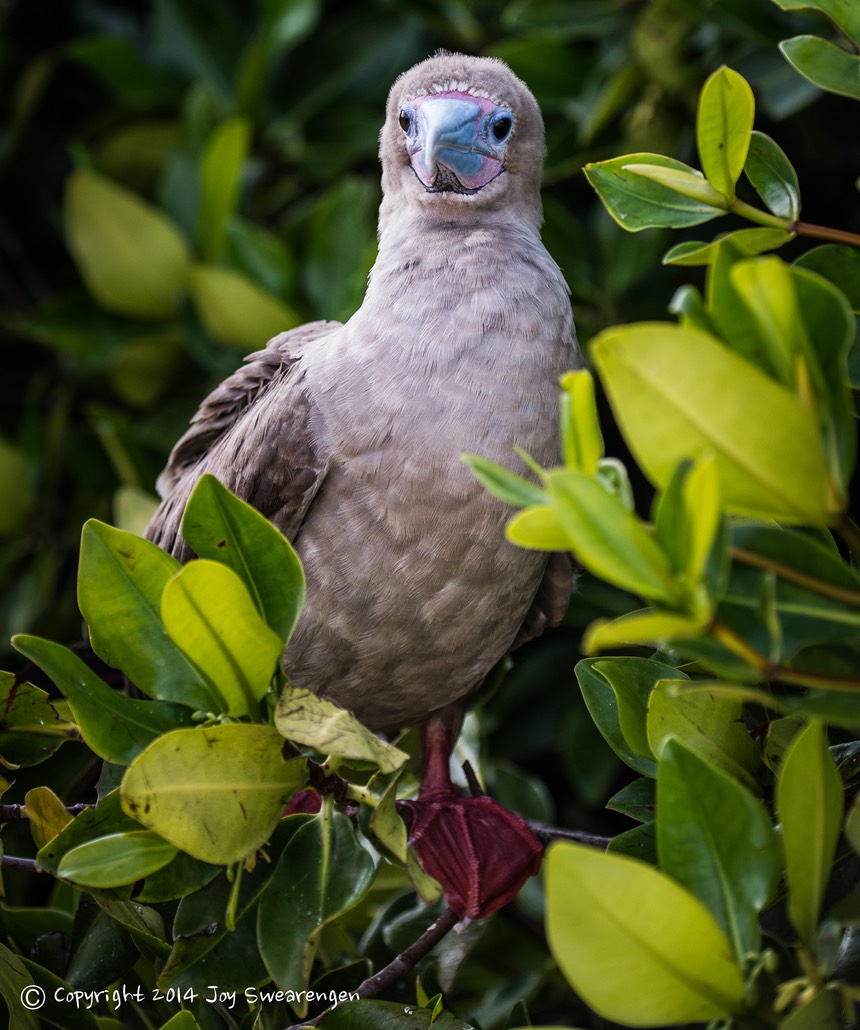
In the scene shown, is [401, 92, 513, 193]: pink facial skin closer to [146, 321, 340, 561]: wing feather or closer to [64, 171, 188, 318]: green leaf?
[146, 321, 340, 561]: wing feather

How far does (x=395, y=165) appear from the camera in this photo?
2477 mm

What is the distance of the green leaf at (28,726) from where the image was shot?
1.69 metres

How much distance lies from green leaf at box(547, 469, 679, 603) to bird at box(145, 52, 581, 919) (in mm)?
910

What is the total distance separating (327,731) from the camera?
1.45 meters

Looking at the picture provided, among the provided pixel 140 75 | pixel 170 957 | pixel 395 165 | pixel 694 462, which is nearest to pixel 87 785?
pixel 170 957

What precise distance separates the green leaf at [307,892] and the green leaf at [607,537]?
2.36ft

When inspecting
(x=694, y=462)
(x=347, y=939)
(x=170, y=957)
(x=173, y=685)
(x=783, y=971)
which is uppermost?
(x=694, y=462)

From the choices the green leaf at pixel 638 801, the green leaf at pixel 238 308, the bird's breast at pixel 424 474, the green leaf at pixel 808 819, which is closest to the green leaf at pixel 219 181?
the green leaf at pixel 238 308

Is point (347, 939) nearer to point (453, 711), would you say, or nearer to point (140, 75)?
point (453, 711)

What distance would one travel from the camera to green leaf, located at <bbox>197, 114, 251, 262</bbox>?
3161 mm

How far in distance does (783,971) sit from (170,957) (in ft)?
2.71

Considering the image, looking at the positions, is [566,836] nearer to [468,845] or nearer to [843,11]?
[468,845]

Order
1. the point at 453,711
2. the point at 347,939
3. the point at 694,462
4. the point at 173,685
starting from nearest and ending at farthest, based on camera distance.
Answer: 1. the point at 694,462
2. the point at 173,685
3. the point at 347,939
4. the point at 453,711

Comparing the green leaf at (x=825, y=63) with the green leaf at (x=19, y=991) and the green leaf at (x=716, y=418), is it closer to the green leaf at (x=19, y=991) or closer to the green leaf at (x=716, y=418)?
the green leaf at (x=716, y=418)
